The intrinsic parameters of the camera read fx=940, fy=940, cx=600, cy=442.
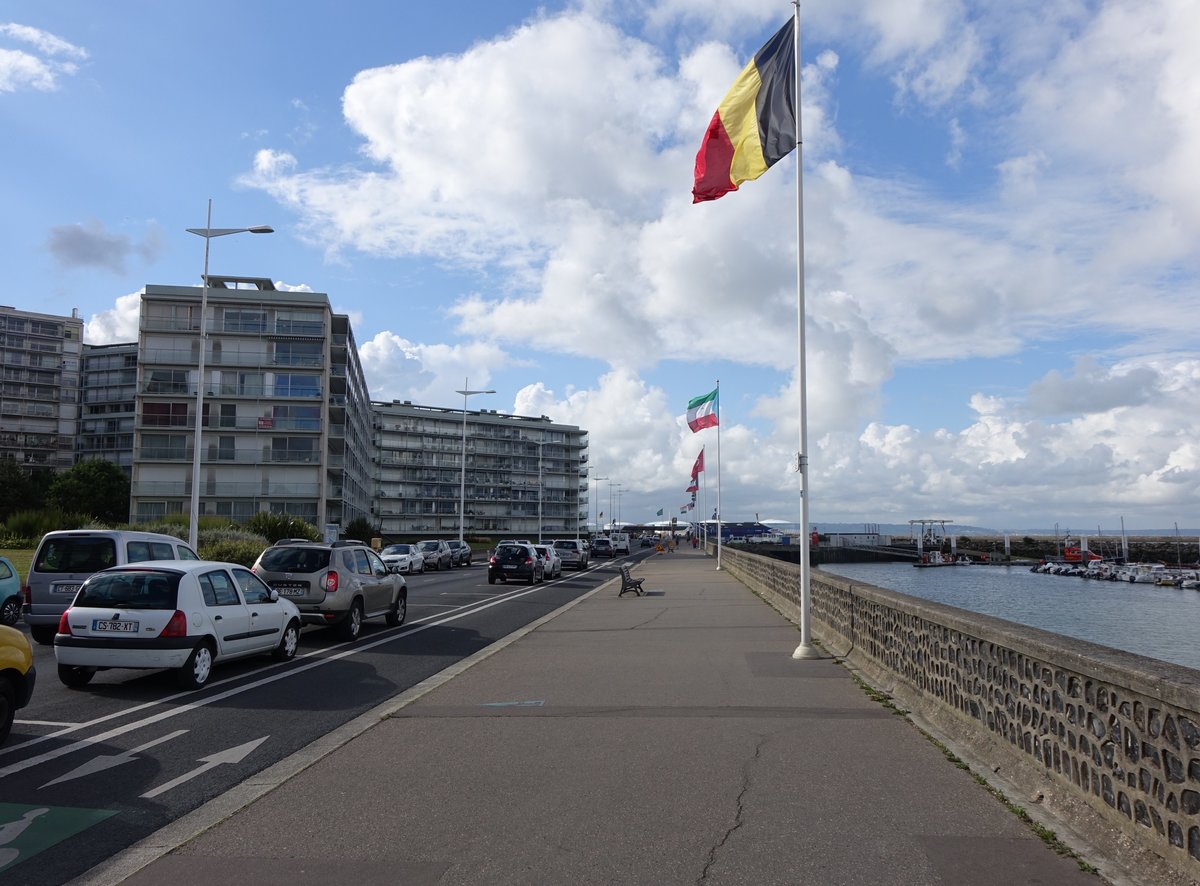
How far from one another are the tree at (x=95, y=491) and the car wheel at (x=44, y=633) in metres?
83.3

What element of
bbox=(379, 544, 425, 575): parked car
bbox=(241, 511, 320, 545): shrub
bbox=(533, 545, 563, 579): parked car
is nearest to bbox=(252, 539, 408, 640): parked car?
bbox=(533, 545, 563, 579): parked car

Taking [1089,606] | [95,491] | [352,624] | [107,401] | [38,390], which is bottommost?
[1089,606]

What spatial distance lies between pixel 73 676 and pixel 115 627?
1.13m

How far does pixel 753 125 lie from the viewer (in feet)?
45.0

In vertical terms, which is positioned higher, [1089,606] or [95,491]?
[95,491]

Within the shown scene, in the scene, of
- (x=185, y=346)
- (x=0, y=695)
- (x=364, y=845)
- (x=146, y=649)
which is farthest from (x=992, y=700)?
(x=185, y=346)

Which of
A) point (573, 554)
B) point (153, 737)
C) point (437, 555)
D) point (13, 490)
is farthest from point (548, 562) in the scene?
point (13, 490)

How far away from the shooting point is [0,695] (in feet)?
25.8

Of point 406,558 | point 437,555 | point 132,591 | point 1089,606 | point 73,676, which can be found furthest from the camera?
point 1089,606

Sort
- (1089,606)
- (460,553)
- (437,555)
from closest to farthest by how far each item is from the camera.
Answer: (437,555)
(460,553)
(1089,606)

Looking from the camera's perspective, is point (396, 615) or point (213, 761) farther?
point (396, 615)

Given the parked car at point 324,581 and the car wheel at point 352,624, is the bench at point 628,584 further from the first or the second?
the car wheel at point 352,624

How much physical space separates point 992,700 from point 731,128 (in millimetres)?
9526

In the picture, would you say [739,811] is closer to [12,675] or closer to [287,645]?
[12,675]
